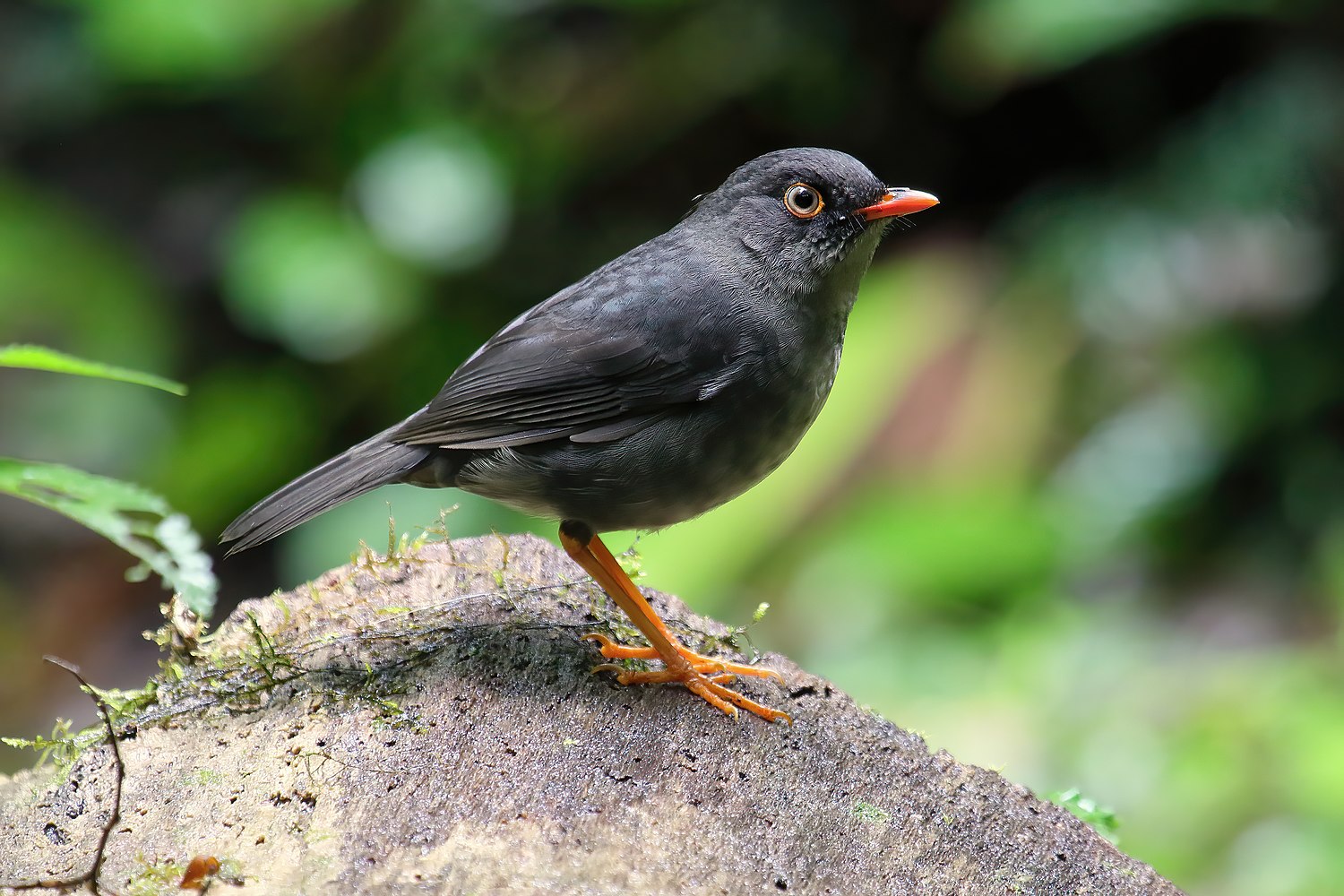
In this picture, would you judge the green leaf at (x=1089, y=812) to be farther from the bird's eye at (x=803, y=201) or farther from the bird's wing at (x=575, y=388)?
the bird's eye at (x=803, y=201)

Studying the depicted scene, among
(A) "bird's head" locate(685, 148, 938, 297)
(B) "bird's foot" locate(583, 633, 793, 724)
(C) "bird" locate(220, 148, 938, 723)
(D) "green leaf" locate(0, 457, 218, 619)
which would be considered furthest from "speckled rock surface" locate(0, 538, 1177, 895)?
(A) "bird's head" locate(685, 148, 938, 297)

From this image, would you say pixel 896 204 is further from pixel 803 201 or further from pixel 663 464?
pixel 663 464

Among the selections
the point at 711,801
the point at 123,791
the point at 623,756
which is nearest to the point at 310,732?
the point at 123,791

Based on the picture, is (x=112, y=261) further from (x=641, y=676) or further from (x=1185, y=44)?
(x=1185, y=44)

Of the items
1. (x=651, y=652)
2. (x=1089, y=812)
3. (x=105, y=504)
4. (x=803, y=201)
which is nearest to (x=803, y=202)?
(x=803, y=201)

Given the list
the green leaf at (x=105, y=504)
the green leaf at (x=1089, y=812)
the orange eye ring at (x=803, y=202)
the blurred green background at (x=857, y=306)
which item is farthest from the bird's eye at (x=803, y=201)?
the blurred green background at (x=857, y=306)

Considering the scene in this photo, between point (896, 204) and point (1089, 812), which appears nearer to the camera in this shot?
point (1089, 812)
